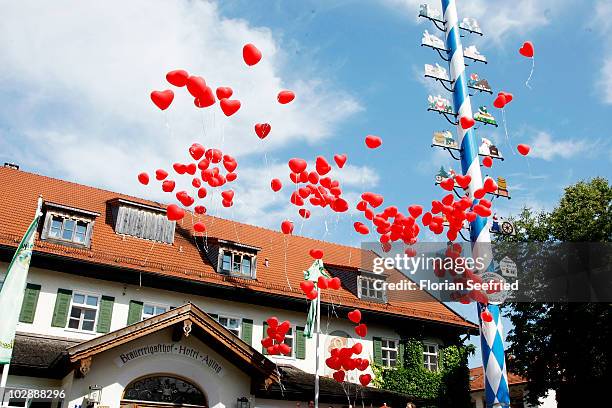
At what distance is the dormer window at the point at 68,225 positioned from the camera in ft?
54.0

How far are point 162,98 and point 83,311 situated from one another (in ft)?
27.9

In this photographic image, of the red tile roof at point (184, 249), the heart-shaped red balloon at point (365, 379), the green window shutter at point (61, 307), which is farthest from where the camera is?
the heart-shaped red balloon at point (365, 379)

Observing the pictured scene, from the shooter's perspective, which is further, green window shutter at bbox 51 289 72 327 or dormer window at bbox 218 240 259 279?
dormer window at bbox 218 240 259 279

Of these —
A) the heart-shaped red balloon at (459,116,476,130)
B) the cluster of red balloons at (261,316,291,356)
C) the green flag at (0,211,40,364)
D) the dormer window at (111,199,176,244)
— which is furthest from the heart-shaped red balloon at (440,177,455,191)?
the green flag at (0,211,40,364)

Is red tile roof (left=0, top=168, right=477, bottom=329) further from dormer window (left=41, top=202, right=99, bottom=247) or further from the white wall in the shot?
the white wall

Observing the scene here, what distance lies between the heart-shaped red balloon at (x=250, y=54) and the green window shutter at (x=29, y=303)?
9.69 meters

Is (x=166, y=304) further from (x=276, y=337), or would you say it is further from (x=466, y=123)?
(x=466, y=123)

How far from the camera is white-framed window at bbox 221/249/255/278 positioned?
62.2 ft

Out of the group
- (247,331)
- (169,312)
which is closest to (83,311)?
(169,312)

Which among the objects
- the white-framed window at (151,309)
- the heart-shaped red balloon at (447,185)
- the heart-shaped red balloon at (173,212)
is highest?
the heart-shaped red balloon at (447,185)

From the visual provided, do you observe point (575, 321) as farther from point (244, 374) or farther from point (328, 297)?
point (244, 374)

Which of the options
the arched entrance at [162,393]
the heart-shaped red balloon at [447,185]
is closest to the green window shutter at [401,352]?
the heart-shaped red balloon at [447,185]

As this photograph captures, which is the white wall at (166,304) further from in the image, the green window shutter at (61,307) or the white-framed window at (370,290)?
the white-framed window at (370,290)

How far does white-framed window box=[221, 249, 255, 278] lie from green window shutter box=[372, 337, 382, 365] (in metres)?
5.24
